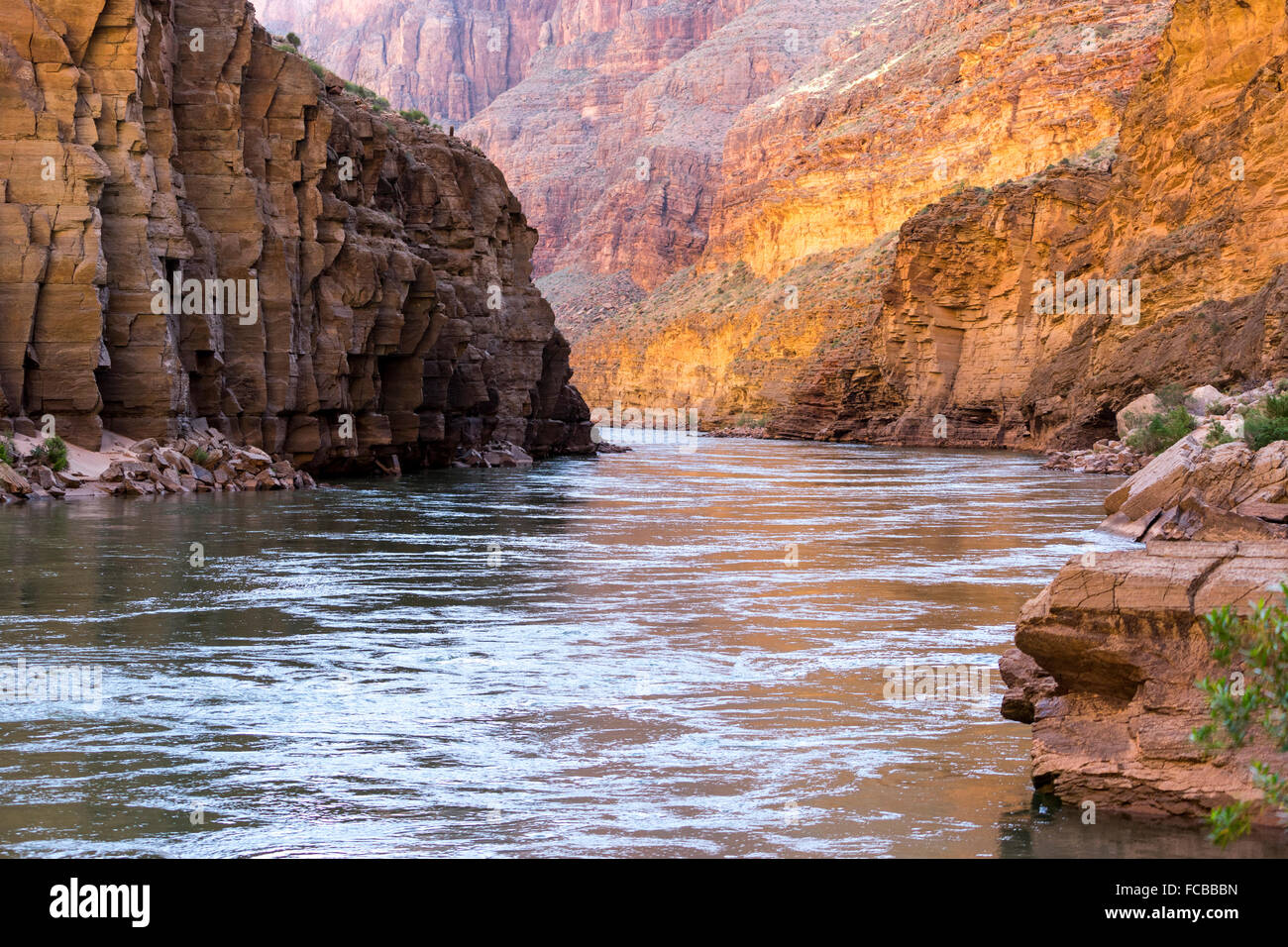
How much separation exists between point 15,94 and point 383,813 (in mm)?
23843

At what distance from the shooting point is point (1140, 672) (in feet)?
Result: 22.9

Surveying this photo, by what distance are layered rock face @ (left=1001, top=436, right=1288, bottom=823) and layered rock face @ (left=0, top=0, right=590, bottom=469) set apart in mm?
23765

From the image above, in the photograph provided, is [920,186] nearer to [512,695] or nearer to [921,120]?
[921,120]

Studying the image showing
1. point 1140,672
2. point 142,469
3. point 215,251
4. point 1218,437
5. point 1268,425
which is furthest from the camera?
point 215,251

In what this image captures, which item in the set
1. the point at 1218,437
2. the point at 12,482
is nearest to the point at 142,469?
the point at 12,482

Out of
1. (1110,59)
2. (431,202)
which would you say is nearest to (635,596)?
(431,202)

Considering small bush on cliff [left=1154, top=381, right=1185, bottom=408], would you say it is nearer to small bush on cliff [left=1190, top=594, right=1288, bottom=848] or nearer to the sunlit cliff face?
small bush on cliff [left=1190, top=594, right=1288, bottom=848]

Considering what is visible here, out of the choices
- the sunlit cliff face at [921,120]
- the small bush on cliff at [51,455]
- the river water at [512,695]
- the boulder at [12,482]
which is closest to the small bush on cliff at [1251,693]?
the river water at [512,695]

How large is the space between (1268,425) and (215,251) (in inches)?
906

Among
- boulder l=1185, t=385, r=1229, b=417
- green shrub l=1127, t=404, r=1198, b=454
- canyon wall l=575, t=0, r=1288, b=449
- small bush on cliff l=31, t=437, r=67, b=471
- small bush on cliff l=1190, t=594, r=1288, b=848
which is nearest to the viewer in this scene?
small bush on cliff l=1190, t=594, r=1288, b=848

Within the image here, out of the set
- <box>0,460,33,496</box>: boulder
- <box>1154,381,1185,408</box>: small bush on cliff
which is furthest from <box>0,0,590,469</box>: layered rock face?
<box>1154,381,1185,408</box>: small bush on cliff

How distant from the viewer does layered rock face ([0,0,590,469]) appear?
26.9 meters
